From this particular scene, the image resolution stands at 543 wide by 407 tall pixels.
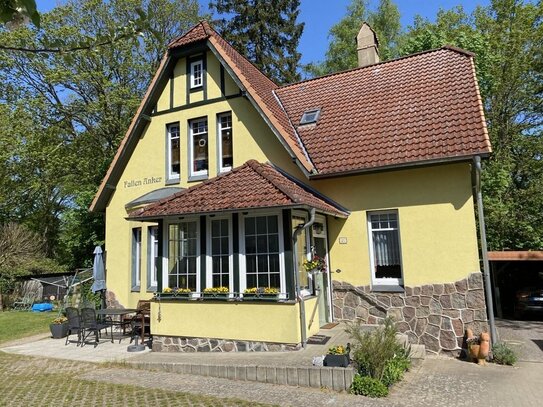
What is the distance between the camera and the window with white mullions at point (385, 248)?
35.7 feet

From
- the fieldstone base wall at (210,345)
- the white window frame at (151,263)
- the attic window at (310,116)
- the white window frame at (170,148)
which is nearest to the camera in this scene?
the fieldstone base wall at (210,345)

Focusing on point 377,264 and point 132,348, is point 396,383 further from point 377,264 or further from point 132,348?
point 132,348

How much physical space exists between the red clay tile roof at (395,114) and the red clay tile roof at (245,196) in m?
1.24

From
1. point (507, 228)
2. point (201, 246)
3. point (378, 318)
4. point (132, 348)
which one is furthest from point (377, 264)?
point (507, 228)

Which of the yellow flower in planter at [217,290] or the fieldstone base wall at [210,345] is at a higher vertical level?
the yellow flower in planter at [217,290]

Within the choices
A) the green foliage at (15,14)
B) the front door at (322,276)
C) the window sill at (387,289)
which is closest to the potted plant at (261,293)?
the front door at (322,276)

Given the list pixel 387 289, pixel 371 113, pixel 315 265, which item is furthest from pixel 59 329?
pixel 371 113

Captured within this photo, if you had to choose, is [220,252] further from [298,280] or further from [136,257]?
[136,257]

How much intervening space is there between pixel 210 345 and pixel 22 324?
Answer: 11697 mm

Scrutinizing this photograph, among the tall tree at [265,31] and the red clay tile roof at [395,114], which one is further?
the tall tree at [265,31]

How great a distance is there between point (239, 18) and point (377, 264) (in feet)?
78.6

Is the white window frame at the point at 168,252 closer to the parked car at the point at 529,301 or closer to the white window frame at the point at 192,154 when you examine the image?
the white window frame at the point at 192,154

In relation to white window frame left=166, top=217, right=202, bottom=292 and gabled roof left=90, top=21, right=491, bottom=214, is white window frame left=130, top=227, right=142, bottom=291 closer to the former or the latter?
gabled roof left=90, top=21, right=491, bottom=214

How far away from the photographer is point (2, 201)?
92.5 feet
